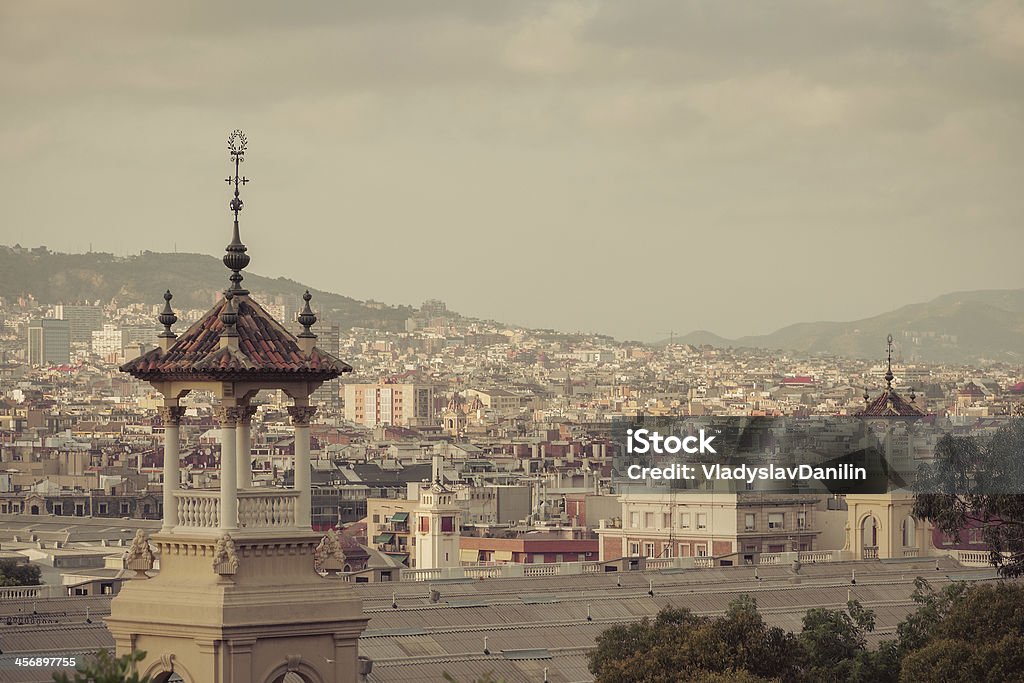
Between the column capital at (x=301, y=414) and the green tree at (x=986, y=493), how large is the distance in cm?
1192

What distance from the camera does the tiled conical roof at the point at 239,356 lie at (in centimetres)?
1978

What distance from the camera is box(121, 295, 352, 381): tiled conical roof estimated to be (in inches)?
779

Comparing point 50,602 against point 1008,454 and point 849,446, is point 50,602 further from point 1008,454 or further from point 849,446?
point 849,446

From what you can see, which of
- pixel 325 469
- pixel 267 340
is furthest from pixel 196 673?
pixel 325 469

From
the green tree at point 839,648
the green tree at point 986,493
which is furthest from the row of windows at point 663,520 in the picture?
the green tree at point 986,493

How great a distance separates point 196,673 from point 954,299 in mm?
124293

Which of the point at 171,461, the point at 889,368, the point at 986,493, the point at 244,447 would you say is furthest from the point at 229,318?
the point at 889,368

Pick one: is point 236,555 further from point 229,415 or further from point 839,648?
point 839,648

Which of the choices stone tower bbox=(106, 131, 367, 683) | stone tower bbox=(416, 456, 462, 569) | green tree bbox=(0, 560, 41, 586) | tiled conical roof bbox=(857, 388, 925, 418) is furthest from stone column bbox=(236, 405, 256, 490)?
stone tower bbox=(416, 456, 462, 569)

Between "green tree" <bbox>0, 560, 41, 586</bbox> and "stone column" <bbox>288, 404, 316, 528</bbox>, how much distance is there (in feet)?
167

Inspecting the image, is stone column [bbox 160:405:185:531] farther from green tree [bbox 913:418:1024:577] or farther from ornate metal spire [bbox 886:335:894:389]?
ornate metal spire [bbox 886:335:894:389]

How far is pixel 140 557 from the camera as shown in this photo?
20.1 metres

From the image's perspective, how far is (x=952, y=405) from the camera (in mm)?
144000

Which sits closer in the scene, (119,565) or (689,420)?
(119,565)
